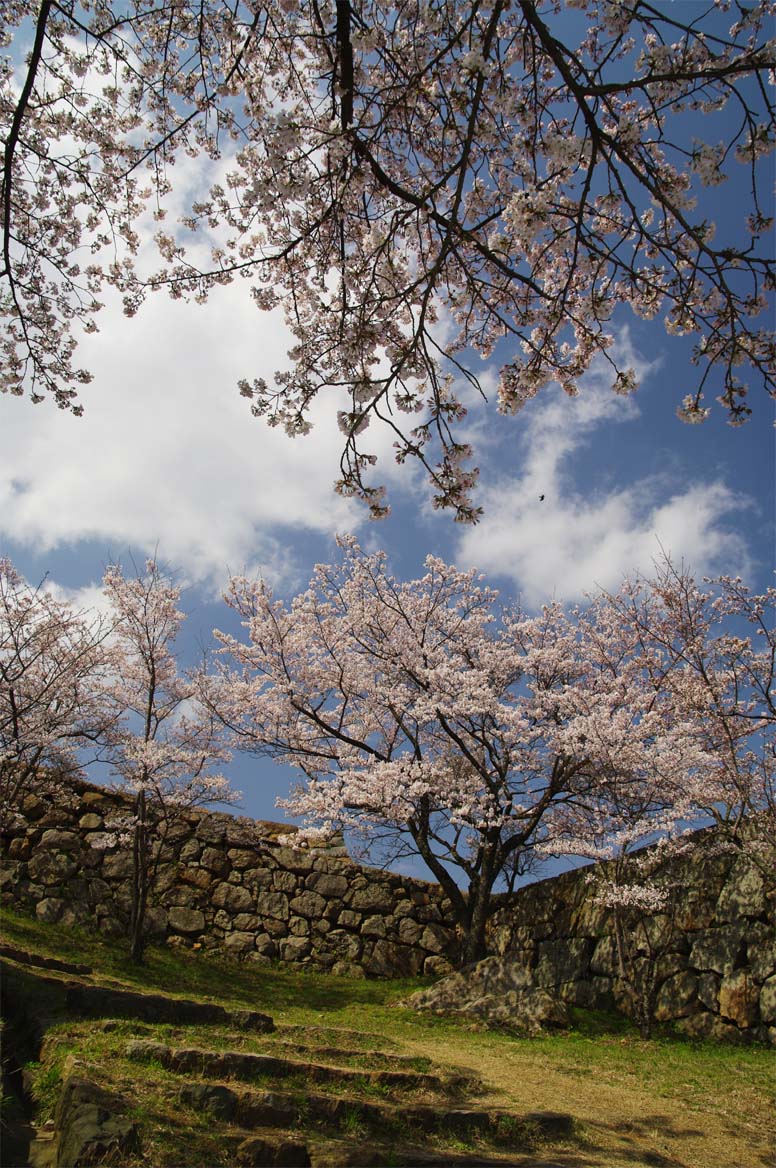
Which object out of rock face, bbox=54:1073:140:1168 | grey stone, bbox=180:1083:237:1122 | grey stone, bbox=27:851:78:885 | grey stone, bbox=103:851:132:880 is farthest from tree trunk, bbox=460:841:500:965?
rock face, bbox=54:1073:140:1168

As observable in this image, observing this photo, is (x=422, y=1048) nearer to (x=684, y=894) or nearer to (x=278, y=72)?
(x=684, y=894)

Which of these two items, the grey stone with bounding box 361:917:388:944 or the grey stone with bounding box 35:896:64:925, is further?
the grey stone with bounding box 361:917:388:944

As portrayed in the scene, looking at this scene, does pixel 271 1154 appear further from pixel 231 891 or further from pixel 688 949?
pixel 231 891

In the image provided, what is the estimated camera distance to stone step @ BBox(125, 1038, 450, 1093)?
4.50 m

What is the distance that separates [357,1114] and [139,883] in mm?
7605

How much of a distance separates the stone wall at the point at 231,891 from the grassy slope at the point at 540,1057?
0.52 meters

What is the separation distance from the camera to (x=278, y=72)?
5.06 m

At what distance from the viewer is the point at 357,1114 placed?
172 inches

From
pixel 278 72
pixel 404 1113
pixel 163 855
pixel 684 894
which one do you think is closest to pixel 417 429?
pixel 278 72

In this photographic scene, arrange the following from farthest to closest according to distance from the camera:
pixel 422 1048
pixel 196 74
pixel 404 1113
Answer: pixel 422 1048 → pixel 196 74 → pixel 404 1113

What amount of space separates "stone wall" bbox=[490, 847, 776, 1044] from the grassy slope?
1.88 ft

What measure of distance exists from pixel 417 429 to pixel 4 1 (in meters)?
4.35

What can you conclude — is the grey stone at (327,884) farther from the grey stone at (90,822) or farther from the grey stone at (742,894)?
the grey stone at (742,894)

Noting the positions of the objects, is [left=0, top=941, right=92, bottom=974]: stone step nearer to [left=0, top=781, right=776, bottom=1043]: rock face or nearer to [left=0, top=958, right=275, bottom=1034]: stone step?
[left=0, top=958, right=275, bottom=1034]: stone step
